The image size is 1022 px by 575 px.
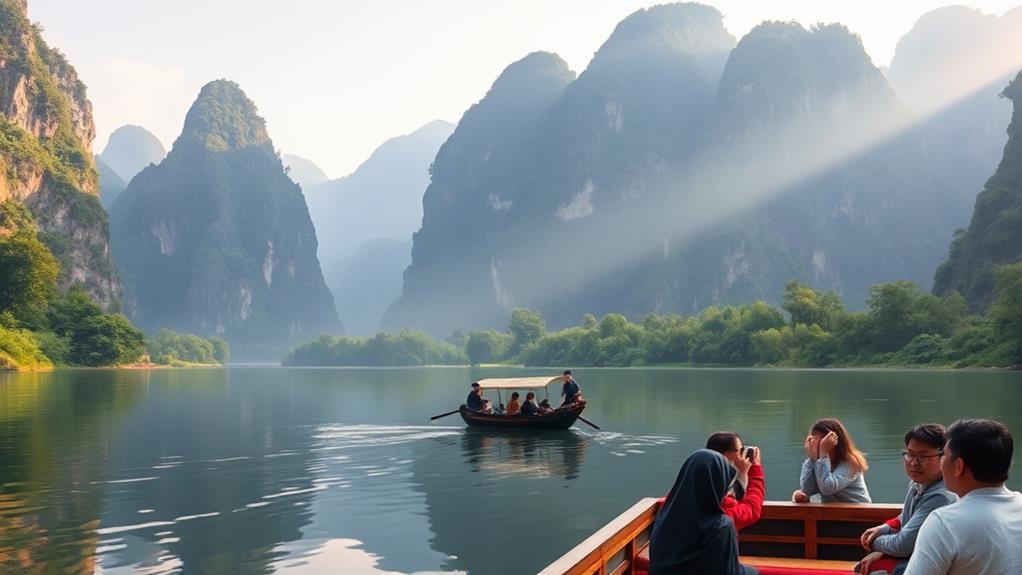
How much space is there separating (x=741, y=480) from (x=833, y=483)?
1749 millimetres

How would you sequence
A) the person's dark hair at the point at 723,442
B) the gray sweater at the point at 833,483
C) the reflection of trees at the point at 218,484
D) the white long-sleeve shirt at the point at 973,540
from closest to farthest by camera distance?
the white long-sleeve shirt at the point at 973,540
the person's dark hair at the point at 723,442
the gray sweater at the point at 833,483
the reflection of trees at the point at 218,484

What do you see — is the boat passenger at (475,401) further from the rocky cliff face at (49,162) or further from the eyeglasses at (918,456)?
the rocky cliff face at (49,162)

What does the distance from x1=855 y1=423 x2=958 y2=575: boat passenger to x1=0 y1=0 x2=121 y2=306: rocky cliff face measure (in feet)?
470

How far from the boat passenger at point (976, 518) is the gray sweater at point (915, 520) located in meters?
2.05

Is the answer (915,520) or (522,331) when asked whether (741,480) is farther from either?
(522,331)

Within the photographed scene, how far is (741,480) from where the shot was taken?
7.26 metres

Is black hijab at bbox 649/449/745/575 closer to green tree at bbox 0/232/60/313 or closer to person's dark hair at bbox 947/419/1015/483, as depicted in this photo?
person's dark hair at bbox 947/419/1015/483

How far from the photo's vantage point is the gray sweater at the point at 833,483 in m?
8.48

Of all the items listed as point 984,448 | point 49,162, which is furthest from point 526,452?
point 49,162

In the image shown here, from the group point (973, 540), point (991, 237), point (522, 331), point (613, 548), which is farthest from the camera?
point (522, 331)

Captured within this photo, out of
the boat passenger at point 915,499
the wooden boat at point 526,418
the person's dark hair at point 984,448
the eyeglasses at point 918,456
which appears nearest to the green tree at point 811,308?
the wooden boat at point 526,418

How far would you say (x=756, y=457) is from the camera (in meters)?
7.48

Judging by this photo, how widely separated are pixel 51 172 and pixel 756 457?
6295 inches

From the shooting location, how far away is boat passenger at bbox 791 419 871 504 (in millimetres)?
8359
